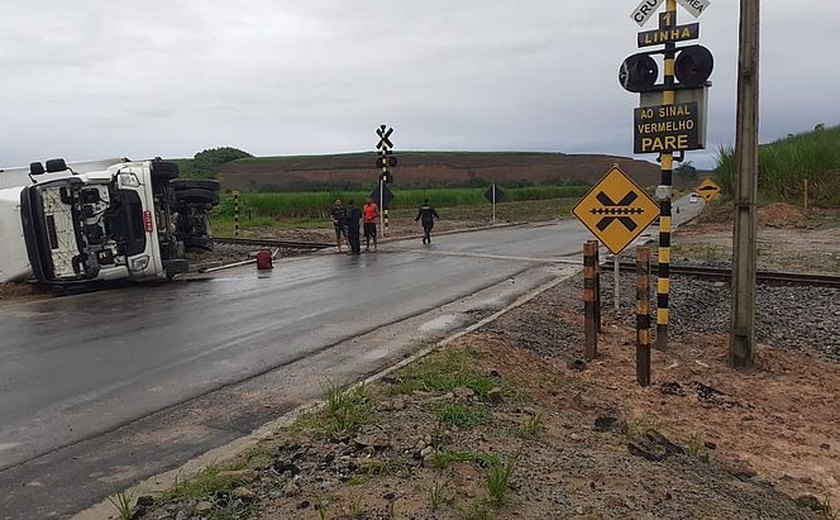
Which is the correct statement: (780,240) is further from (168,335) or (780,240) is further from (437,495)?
(437,495)

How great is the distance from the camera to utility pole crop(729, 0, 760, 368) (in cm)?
844

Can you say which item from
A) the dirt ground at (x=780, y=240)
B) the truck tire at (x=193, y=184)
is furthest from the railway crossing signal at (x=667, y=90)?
the truck tire at (x=193, y=184)

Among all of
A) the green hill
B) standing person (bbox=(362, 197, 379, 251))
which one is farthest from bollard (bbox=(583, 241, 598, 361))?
the green hill

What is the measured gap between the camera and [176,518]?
4090 mm

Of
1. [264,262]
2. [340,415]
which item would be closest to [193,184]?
[264,262]

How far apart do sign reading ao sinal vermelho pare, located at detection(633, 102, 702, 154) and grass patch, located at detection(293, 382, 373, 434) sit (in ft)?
15.1

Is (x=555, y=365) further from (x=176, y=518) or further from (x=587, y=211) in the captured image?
(x=176, y=518)

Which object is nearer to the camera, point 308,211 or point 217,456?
point 217,456

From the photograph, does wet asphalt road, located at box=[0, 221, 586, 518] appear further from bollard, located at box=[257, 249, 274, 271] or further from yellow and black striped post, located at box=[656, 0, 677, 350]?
yellow and black striped post, located at box=[656, 0, 677, 350]

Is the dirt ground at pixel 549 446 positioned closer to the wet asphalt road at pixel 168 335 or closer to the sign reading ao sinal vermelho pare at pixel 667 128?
the wet asphalt road at pixel 168 335

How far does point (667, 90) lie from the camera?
28.7ft

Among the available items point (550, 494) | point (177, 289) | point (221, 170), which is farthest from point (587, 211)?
point (221, 170)

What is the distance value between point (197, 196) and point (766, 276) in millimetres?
12266

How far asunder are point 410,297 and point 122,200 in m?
5.97
